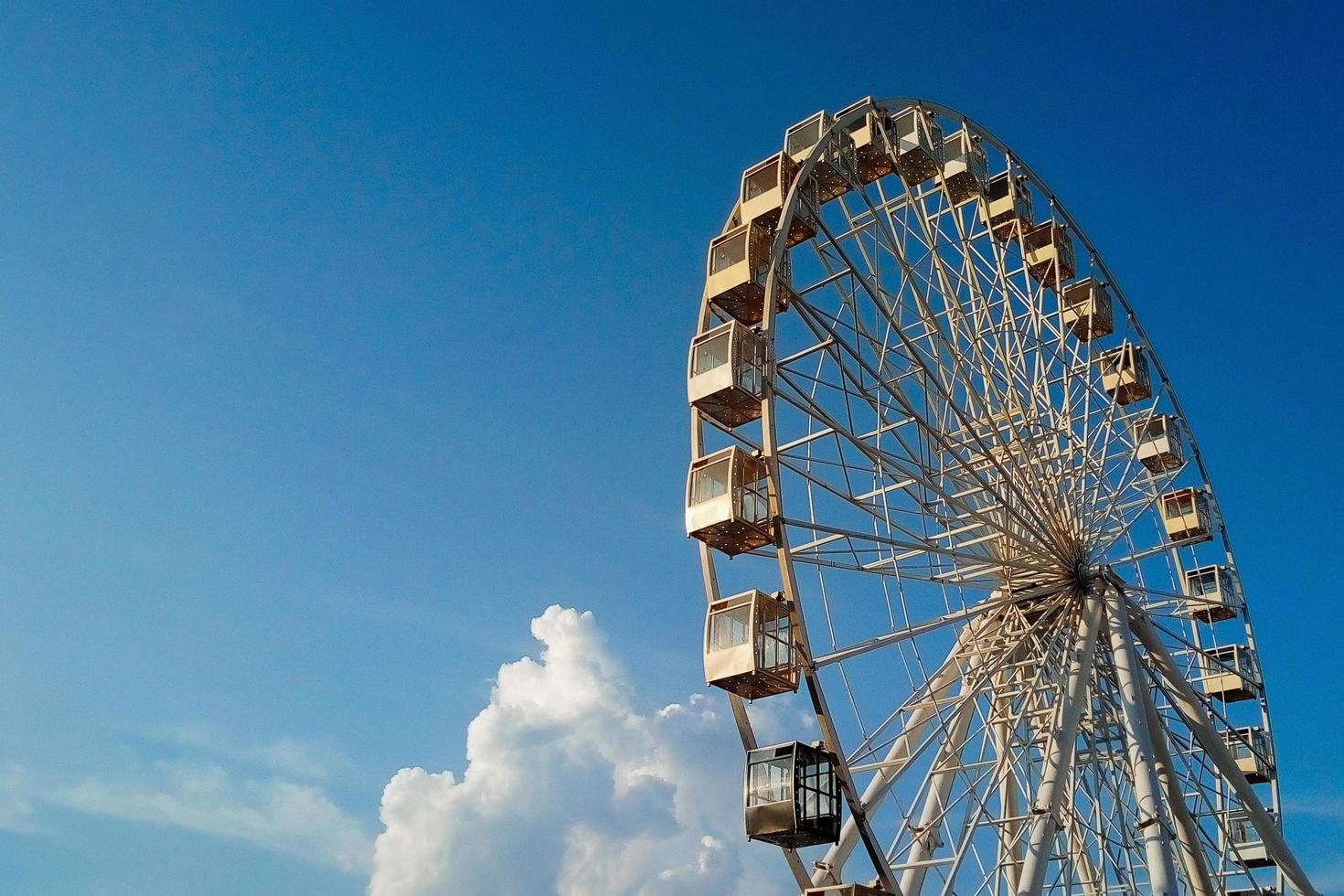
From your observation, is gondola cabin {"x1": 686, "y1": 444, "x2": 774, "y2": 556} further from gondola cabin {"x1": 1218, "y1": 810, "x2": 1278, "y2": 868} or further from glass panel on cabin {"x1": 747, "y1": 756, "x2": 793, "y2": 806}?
gondola cabin {"x1": 1218, "y1": 810, "x2": 1278, "y2": 868}

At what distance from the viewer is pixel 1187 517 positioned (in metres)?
24.3

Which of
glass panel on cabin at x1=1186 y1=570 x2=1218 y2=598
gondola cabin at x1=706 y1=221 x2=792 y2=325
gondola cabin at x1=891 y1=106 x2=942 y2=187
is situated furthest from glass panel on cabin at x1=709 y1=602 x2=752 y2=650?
glass panel on cabin at x1=1186 y1=570 x2=1218 y2=598

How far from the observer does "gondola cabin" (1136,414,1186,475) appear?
24.3 metres

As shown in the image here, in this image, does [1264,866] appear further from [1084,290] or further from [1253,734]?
[1084,290]

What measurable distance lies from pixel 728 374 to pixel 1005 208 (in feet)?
30.2

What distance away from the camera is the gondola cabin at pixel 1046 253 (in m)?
22.4

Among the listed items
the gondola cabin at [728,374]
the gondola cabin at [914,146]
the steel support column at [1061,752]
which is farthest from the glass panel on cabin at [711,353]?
the steel support column at [1061,752]

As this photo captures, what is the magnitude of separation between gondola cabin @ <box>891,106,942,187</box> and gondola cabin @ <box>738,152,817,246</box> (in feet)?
11.0

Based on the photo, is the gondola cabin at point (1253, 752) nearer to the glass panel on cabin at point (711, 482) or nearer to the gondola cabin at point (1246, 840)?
the gondola cabin at point (1246, 840)

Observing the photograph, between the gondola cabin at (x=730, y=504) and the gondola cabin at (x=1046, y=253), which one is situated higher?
the gondola cabin at (x=1046, y=253)

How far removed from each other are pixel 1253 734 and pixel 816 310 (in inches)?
550

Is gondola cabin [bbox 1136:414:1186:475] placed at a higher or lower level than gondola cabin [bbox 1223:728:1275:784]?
higher

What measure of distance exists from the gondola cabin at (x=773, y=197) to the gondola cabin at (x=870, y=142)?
7.34 feet

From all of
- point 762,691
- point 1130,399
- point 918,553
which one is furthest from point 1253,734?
point 762,691
